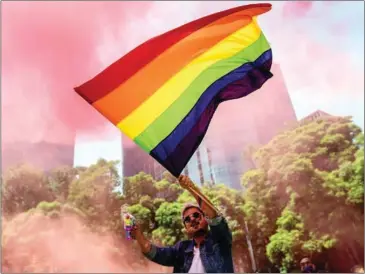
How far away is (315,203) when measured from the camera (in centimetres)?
1159

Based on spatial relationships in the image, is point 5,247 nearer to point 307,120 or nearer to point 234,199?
point 234,199

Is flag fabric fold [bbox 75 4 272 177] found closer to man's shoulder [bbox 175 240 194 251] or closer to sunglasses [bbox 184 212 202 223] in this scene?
sunglasses [bbox 184 212 202 223]

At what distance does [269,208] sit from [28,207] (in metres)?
8.79

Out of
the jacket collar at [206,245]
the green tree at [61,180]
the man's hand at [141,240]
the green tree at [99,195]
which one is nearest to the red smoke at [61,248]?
the green tree at [99,195]

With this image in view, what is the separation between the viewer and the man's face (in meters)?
2.27

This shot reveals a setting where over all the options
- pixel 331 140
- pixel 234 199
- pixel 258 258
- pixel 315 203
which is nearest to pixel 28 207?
pixel 234 199

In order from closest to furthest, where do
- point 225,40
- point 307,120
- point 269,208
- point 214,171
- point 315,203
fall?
point 225,40 → point 315,203 → point 269,208 → point 307,120 → point 214,171

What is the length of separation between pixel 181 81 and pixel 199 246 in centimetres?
126

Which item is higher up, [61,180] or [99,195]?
[61,180]

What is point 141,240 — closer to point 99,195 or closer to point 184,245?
point 184,245

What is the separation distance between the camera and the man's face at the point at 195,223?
2266 millimetres

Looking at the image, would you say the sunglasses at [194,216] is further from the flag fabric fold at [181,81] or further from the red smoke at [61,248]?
the red smoke at [61,248]

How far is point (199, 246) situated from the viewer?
2.23 metres

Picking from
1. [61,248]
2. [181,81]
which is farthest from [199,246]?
[61,248]
